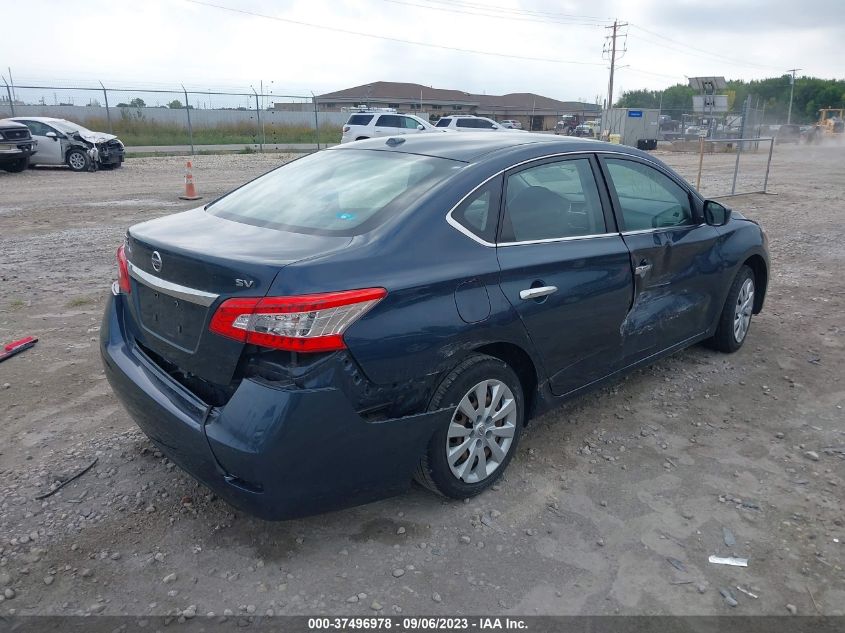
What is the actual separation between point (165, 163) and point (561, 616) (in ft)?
76.7

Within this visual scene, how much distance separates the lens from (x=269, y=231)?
310 cm

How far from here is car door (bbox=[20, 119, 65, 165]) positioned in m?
18.4

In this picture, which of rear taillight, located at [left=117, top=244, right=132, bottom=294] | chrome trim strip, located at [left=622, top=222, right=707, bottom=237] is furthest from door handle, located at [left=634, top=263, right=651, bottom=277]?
rear taillight, located at [left=117, top=244, right=132, bottom=294]

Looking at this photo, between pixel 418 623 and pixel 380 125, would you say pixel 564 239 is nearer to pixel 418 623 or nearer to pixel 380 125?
pixel 418 623

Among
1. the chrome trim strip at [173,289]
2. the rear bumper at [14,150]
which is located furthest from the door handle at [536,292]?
the rear bumper at [14,150]

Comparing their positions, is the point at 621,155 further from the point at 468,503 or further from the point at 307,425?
the point at 307,425

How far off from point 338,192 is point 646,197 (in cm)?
211

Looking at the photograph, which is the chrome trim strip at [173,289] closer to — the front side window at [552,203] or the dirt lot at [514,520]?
the dirt lot at [514,520]

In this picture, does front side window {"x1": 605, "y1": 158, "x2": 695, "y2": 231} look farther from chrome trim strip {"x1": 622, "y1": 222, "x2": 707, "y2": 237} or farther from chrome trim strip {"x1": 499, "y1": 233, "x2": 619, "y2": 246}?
chrome trim strip {"x1": 499, "y1": 233, "x2": 619, "y2": 246}

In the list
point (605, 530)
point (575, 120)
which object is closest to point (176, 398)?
point (605, 530)

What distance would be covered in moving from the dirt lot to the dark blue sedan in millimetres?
314

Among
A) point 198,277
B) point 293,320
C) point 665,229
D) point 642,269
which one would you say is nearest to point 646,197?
point 665,229

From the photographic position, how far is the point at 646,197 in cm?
437

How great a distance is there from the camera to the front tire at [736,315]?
508 cm
